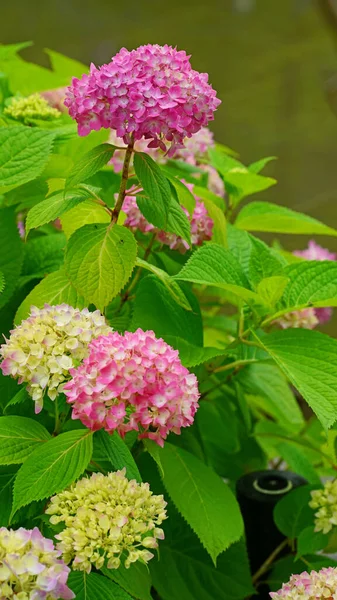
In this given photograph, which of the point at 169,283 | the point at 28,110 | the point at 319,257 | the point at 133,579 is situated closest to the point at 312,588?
the point at 133,579

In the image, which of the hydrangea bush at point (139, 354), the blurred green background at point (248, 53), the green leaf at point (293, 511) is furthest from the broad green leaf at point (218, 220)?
the blurred green background at point (248, 53)

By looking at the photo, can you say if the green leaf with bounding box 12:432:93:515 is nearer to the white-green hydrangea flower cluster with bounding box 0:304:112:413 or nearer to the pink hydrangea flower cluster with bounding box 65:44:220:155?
the white-green hydrangea flower cluster with bounding box 0:304:112:413

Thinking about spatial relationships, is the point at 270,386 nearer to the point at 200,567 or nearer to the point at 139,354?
the point at 200,567

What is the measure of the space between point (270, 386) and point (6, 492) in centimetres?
30

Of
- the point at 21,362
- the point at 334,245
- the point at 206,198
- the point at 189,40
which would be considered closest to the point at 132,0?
the point at 189,40

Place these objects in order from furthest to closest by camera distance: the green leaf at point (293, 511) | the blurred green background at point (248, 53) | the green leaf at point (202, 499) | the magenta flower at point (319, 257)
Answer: the blurred green background at point (248, 53), the magenta flower at point (319, 257), the green leaf at point (293, 511), the green leaf at point (202, 499)

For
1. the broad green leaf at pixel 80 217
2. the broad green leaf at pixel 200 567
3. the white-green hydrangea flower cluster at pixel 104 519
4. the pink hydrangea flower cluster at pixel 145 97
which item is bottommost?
the broad green leaf at pixel 200 567

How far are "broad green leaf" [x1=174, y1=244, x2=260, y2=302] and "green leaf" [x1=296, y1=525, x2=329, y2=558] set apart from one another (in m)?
0.19

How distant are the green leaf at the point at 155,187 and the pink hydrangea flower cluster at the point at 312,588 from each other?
0.75ft

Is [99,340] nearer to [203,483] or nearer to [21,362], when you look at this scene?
[21,362]

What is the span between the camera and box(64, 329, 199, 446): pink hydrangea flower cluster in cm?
48

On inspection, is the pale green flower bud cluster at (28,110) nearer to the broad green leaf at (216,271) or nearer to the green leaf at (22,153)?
the green leaf at (22,153)

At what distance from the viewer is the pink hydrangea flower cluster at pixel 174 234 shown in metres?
0.70

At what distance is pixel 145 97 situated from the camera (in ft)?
1.74
